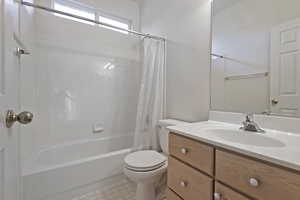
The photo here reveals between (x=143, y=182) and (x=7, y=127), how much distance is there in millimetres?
1062

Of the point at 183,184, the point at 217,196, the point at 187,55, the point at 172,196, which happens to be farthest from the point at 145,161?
the point at 187,55

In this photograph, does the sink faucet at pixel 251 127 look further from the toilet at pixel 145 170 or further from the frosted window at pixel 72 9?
the frosted window at pixel 72 9

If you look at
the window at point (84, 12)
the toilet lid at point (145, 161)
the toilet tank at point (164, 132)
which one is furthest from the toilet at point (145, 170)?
the window at point (84, 12)

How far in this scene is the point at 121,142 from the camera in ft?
8.21

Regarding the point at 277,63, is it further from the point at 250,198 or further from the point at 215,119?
the point at 250,198

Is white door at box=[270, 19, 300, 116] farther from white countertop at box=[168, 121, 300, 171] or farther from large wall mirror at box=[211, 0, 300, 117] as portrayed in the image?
white countertop at box=[168, 121, 300, 171]

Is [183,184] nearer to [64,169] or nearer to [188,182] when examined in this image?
[188,182]

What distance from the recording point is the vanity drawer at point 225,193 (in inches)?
26.9

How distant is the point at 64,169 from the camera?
1409 millimetres

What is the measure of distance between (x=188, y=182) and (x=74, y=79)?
Result: 189 cm

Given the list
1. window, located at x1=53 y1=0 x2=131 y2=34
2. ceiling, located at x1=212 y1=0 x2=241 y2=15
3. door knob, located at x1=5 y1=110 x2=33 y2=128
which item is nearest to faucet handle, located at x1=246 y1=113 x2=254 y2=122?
ceiling, located at x1=212 y1=0 x2=241 y2=15

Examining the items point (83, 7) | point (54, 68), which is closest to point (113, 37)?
point (83, 7)

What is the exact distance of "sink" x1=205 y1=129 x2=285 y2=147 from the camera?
0.88m

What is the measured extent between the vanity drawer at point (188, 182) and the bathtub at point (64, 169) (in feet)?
2.77
